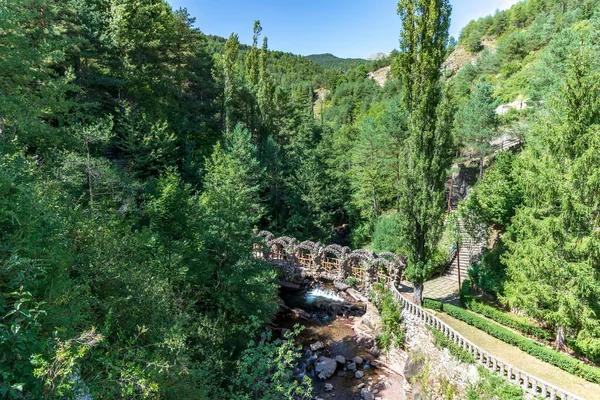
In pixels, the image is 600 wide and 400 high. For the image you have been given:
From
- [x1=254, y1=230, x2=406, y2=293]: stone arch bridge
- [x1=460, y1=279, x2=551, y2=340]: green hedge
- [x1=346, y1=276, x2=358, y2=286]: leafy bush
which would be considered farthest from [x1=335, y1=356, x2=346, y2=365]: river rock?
[x1=346, y1=276, x2=358, y2=286]: leafy bush

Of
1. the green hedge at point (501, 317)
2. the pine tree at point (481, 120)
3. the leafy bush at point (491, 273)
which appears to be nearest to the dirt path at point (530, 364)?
the green hedge at point (501, 317)

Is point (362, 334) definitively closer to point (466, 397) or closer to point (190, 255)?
point (466, 397)

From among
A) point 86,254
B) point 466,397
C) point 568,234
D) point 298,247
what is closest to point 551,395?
point 466,397

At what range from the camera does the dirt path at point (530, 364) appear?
11.6 m

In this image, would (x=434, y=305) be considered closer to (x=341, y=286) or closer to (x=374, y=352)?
(x=374, y=352)

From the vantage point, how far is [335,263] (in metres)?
27.5

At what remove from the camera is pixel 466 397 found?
13.0 m

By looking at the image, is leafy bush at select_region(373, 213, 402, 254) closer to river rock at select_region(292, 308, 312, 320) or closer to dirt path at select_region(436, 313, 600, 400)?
river rock at select_region(292, 308, 312, 320)

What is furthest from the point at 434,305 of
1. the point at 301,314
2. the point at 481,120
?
the point at 481,120

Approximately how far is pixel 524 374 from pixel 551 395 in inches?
37.8

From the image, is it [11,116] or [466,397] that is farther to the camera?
[466,397]

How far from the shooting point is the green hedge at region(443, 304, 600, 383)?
39.5ft

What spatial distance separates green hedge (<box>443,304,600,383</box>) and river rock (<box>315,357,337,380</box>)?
7042 millimetres

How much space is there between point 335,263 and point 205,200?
12.4m
